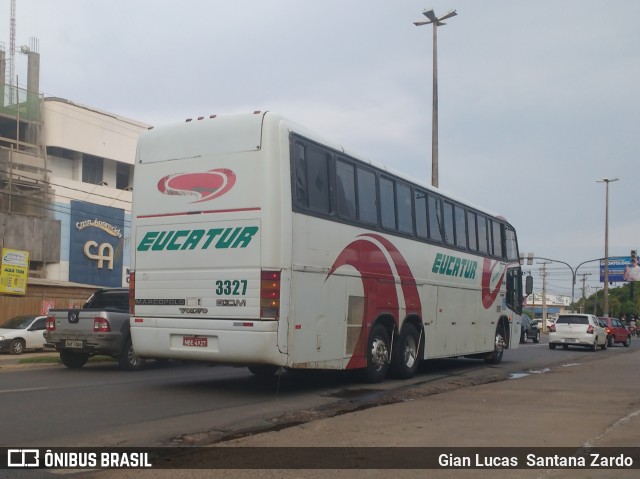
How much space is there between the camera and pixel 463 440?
737 cm

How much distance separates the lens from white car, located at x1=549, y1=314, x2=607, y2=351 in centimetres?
2873

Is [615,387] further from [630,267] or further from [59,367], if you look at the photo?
[630,267]

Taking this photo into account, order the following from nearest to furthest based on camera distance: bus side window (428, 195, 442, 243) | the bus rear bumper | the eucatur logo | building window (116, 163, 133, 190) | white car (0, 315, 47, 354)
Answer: the bus rear bumper < the eucatur logo < bus side window (428, 195, 442, 243) < white car (0, 315, 47, 354) < building window (116, 163, 133, 190)

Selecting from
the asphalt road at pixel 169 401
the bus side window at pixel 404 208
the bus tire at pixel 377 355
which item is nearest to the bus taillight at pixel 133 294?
the asphalt road at pixel 169 401

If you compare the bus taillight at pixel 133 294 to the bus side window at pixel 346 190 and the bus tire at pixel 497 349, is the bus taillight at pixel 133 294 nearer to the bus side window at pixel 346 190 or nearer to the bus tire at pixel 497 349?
the bus side window at pixel 346 190

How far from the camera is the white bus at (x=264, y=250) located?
32.1 feet

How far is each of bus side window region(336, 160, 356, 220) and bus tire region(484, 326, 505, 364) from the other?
8.49 m

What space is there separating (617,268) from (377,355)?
2391 inches

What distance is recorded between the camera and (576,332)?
2881 cm

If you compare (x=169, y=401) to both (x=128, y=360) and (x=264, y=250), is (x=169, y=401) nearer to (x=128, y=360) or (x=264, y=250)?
(x=264, y=250)

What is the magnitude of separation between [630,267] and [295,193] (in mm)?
61201

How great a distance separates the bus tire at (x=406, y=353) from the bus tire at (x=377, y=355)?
0.33 meters

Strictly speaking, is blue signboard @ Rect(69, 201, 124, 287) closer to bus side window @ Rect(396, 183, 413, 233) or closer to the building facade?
the building facade

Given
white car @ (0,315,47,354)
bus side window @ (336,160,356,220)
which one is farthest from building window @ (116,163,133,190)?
bus side window @ (336,160,356,220)
